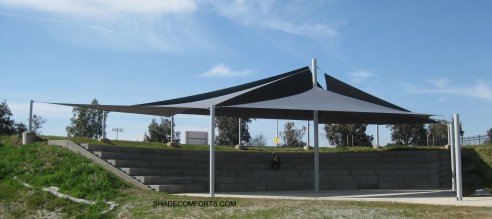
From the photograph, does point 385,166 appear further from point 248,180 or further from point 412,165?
point 248,180

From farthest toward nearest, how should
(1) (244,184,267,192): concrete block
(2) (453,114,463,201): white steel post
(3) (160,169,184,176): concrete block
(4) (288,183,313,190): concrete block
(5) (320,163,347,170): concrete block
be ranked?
(5) (320,163,347,170): concrete block
(4) (288,183,313,190): concrete block
(1) (244,184,267,192): concrete block
(3) (160,169,184,176): concrete block
(2) (453,114,463,201): white steel post

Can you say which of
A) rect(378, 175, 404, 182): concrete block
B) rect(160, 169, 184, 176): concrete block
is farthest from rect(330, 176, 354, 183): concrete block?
rect(160, 169, 184, 176): concrete block

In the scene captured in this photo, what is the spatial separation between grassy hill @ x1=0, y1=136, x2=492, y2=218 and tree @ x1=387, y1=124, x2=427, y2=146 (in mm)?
36075

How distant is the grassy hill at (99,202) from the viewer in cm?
1028

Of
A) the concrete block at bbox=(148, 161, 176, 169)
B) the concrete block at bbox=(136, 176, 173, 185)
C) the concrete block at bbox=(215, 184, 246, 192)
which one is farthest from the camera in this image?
the concrete block at bbox=(148, 161, 176, 169)

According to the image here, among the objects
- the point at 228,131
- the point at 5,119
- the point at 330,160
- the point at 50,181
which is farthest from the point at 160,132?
the point at 50,181

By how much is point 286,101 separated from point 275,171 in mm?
4205

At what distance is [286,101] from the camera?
1579 cm

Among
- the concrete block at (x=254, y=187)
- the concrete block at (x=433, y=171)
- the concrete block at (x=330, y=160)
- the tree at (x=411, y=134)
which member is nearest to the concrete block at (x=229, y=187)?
the concrete block at (x=254, y=187)

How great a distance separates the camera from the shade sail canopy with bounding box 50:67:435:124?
1497 cm

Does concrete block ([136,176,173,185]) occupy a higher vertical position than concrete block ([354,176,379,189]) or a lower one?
higher

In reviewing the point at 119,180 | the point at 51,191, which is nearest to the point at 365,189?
the point at 119,180

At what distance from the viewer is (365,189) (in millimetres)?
18375

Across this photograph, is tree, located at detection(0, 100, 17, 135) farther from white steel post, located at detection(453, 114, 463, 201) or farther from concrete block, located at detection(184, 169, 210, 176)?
white steel post, located at detection(453, 114, 463, 201)
